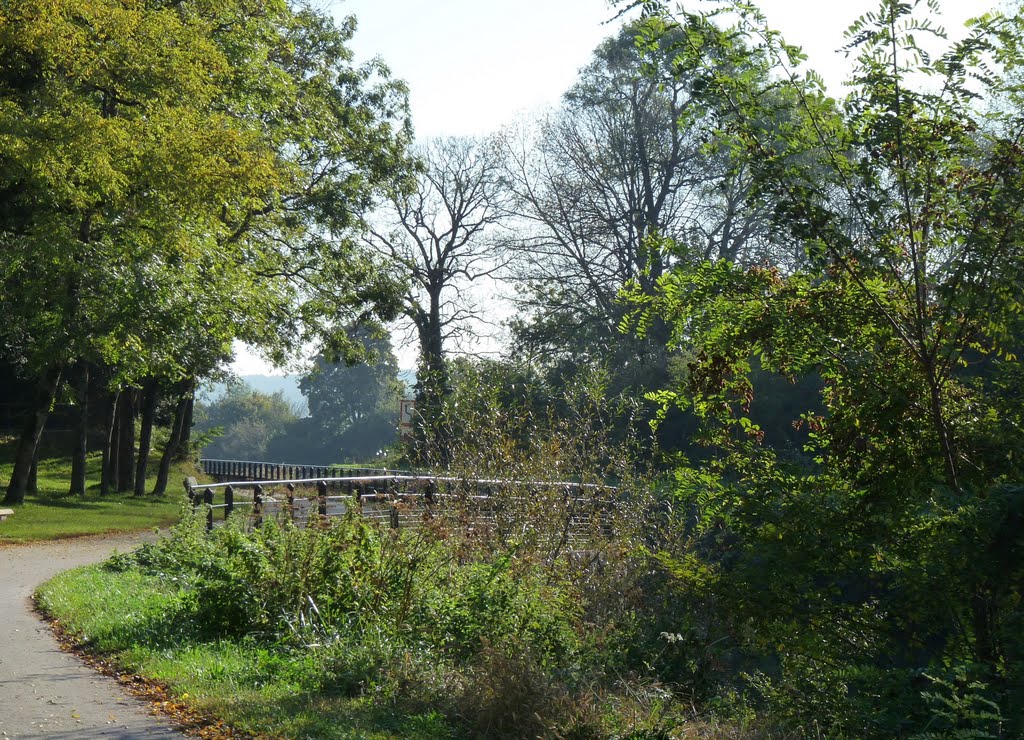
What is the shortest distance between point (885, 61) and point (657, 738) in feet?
14.4

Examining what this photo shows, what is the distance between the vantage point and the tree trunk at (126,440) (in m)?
39.0

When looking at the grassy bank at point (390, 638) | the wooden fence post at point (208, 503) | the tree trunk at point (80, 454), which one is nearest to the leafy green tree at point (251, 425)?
the tree trunk at point (80, 454)

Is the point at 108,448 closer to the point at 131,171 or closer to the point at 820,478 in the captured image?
the point at 131,171

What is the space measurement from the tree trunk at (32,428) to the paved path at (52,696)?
13.4 metres

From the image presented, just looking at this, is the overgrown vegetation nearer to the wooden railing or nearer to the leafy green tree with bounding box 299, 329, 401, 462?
the wooden railing

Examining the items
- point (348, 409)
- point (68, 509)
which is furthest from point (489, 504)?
point (348, 409)

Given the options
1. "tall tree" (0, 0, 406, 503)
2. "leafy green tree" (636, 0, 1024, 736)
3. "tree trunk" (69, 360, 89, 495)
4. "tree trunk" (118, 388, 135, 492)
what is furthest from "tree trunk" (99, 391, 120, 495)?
"leafy green tree" (636, 0, 1024, 736)

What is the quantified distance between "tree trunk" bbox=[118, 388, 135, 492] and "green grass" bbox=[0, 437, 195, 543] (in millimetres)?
1161

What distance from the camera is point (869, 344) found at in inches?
273

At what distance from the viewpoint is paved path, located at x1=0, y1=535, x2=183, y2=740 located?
7023 millimetres

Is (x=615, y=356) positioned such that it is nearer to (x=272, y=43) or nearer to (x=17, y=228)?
(x=272, y=43)

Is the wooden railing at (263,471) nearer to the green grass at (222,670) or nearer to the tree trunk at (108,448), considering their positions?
the tree trunk at (108,448)

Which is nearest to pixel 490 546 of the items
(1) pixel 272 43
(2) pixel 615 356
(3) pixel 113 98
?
(3) pixel 113 98

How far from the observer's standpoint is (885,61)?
6875 millimetres
